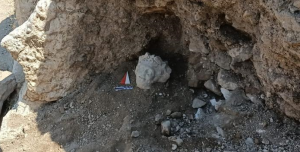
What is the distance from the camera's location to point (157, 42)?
11.6 ft

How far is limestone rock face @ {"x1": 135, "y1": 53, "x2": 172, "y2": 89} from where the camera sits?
3285 mm

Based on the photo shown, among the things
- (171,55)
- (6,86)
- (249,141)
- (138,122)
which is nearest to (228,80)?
(249,141)

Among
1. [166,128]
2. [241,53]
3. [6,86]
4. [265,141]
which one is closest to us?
[265,141]

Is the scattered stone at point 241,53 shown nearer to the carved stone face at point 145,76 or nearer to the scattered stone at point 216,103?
the scattered stone at point 216,103

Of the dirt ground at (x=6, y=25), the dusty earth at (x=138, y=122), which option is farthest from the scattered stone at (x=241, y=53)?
the dirt ground at (x=6, y=25)

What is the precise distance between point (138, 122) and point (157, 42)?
0.92m

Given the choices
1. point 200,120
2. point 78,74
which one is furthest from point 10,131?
point 200,120

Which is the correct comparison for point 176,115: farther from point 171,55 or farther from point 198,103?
point 171,55

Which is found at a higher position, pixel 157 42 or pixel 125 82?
pixel 157 42

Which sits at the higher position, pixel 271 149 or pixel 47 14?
pixel 47 14

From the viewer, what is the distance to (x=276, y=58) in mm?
2367

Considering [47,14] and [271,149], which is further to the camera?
[47,14]

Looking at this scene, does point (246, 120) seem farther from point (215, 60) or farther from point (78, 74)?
point (78, 74)

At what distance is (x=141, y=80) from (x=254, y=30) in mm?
1231
